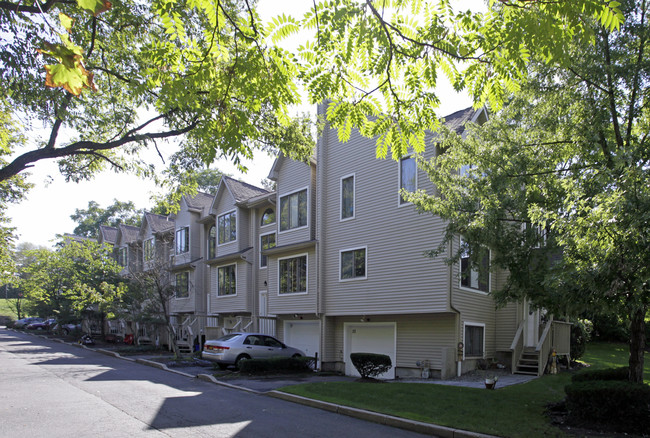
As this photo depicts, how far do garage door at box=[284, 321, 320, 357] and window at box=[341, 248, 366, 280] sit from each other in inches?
148

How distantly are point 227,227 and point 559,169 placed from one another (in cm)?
2150

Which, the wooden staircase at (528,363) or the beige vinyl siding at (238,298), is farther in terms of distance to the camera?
the beige vinyl siding at (238,298)

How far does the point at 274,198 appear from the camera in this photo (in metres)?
25.8

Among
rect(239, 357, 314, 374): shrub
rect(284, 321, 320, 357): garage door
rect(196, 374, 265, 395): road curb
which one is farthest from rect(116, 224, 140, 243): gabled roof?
rect(196, 374, 265, 395): road curb

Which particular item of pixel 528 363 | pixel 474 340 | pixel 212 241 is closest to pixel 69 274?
pixel 212 241

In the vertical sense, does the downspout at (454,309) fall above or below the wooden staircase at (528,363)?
above

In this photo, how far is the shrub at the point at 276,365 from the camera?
60.3 feet

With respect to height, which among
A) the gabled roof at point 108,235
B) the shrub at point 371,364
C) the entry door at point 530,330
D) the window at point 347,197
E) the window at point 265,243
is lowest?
the shrub at point 371,364

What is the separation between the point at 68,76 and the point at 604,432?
10.2 m

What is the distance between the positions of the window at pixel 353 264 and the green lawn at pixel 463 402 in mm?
5868

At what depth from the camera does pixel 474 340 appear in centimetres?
1897

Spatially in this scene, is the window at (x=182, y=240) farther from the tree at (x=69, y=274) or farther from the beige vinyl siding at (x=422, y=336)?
the beige vinyl siding at (x=422, y=336)

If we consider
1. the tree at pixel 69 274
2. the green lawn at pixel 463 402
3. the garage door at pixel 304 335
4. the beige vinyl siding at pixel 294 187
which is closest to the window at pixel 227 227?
the beige vinyl siding at pixel 294 187

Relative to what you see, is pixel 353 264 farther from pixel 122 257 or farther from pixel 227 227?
pixel 122 257
